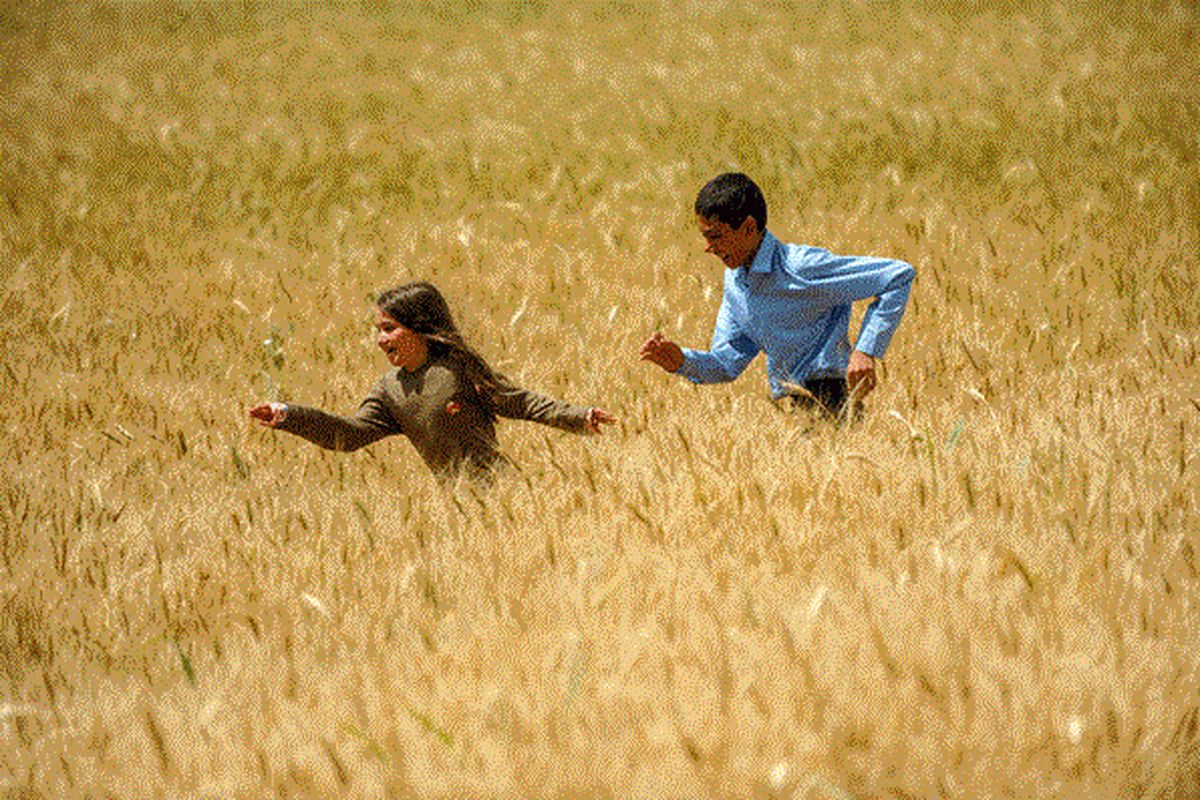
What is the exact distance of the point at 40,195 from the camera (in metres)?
8.77

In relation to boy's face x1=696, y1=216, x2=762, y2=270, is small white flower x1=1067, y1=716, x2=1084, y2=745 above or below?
below

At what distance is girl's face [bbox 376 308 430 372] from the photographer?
3.79 m

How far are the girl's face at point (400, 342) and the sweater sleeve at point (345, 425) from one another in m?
0.15

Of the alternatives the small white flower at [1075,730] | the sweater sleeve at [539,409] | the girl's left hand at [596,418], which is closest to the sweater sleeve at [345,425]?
the sweater sleeve at [539,409]

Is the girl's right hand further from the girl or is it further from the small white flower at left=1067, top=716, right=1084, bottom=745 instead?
the small white flower at left=1067, top=716, right=1084, bottom=745

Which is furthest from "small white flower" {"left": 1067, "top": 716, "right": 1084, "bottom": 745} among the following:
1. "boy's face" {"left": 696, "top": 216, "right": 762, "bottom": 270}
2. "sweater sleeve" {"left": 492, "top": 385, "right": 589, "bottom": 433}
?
"boy's face" {"left": 696, "top": 216, "right": 762, "bottom": 270}

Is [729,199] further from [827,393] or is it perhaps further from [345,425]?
[345,425]

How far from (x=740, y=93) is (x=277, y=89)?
4247mm

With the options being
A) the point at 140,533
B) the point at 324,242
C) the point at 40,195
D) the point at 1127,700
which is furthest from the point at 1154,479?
the point at 40,195

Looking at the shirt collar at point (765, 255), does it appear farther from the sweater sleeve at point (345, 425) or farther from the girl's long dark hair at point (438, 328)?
the sweater sleeve at point (345, 425)

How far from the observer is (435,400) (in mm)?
3818

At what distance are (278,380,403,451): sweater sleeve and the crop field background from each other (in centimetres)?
17

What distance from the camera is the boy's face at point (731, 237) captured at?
12.9ft

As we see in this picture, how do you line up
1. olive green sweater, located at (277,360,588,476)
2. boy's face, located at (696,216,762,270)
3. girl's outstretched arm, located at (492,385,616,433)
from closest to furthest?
girl's outstretched arm, located at (492,385,616,433) → olive green sweater, located at (277,360,588,476) → boy's face, located at (696,216,762,270)
